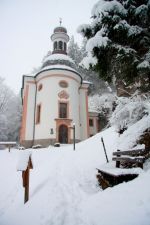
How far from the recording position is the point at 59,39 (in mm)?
31719

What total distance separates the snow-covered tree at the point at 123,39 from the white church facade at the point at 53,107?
60.3ft

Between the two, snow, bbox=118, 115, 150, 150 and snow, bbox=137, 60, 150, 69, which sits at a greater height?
snow, bbox=137, 60, 150, 69

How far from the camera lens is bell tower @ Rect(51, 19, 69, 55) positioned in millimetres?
31359

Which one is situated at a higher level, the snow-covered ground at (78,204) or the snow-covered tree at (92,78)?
the snow-covered tree at (92,78)

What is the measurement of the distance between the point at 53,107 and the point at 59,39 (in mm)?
11934

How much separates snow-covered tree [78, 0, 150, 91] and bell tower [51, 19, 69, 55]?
1011 inches

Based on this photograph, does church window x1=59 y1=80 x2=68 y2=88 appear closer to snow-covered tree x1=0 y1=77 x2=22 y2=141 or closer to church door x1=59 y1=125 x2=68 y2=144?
church door x1=59 y1=125 x2=68 y2=144

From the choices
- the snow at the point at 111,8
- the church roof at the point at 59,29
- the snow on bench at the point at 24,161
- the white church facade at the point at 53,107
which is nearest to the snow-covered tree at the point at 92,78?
the church roof at the point at 59,29

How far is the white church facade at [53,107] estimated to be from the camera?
2467 cm

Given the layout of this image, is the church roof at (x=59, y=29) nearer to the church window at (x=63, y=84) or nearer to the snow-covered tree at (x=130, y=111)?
the church window at (x=63, y=84)

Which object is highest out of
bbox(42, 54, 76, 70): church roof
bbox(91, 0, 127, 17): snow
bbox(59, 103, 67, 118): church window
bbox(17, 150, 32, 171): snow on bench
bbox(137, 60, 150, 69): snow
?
bbox(42, 54, 76, 70): church roof

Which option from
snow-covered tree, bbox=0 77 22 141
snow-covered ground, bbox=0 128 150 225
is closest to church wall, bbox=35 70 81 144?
snow-covered ground, bbox=0 128 150 225

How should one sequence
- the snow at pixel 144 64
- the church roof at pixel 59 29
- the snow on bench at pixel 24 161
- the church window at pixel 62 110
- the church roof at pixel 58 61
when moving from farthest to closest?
the church roof at pixel 59 29
the church roof at pixel 58 61
the church window at pixel 62 110
the snow at pixel 144 64
the snow on bench at pixel 24 161

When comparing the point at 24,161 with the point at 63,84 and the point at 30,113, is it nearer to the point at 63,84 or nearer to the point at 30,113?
the point at 63,84
